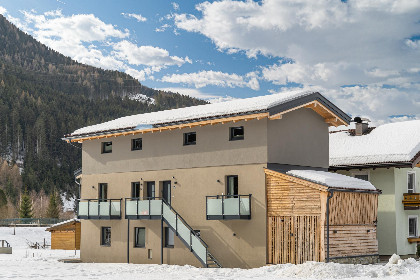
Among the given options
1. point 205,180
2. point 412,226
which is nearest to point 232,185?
point 205,180

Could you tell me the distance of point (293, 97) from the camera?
2825 cm

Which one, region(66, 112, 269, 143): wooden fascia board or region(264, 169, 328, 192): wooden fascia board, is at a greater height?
region(66, 112, 269, 143): wooden fascia board

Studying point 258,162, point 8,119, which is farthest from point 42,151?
point 258,162

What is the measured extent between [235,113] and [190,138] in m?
4.42

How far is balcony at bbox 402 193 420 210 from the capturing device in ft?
Result: 105

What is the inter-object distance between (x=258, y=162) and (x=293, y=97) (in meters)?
3.76

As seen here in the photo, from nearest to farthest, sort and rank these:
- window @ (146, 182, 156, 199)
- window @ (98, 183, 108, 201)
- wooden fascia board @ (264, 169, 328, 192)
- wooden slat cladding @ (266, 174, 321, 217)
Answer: wooden fascia board @ (264, 169, 328, 192) → wooden slat cladding @ (266, 174, 321, 217) → window @ (146, 182, 156, 199) → window @ (98, 183, 108, 201)

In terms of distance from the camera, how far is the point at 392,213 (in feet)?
105

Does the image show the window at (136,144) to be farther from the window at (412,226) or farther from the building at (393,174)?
the window at (412,226)

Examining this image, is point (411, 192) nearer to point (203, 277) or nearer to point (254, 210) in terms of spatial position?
point (254, 210)

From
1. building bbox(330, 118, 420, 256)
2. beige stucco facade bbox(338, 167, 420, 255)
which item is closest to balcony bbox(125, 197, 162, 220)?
→ building bbox(330, 118, 420, 256)

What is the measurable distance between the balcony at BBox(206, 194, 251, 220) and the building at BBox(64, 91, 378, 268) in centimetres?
5

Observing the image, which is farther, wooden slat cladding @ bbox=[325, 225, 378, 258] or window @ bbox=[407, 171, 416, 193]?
window @ bbox=[407, 171, 416, 193]

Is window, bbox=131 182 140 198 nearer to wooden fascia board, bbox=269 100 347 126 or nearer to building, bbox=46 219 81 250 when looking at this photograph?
wooden fascia board, bbox=269 100 347 126
